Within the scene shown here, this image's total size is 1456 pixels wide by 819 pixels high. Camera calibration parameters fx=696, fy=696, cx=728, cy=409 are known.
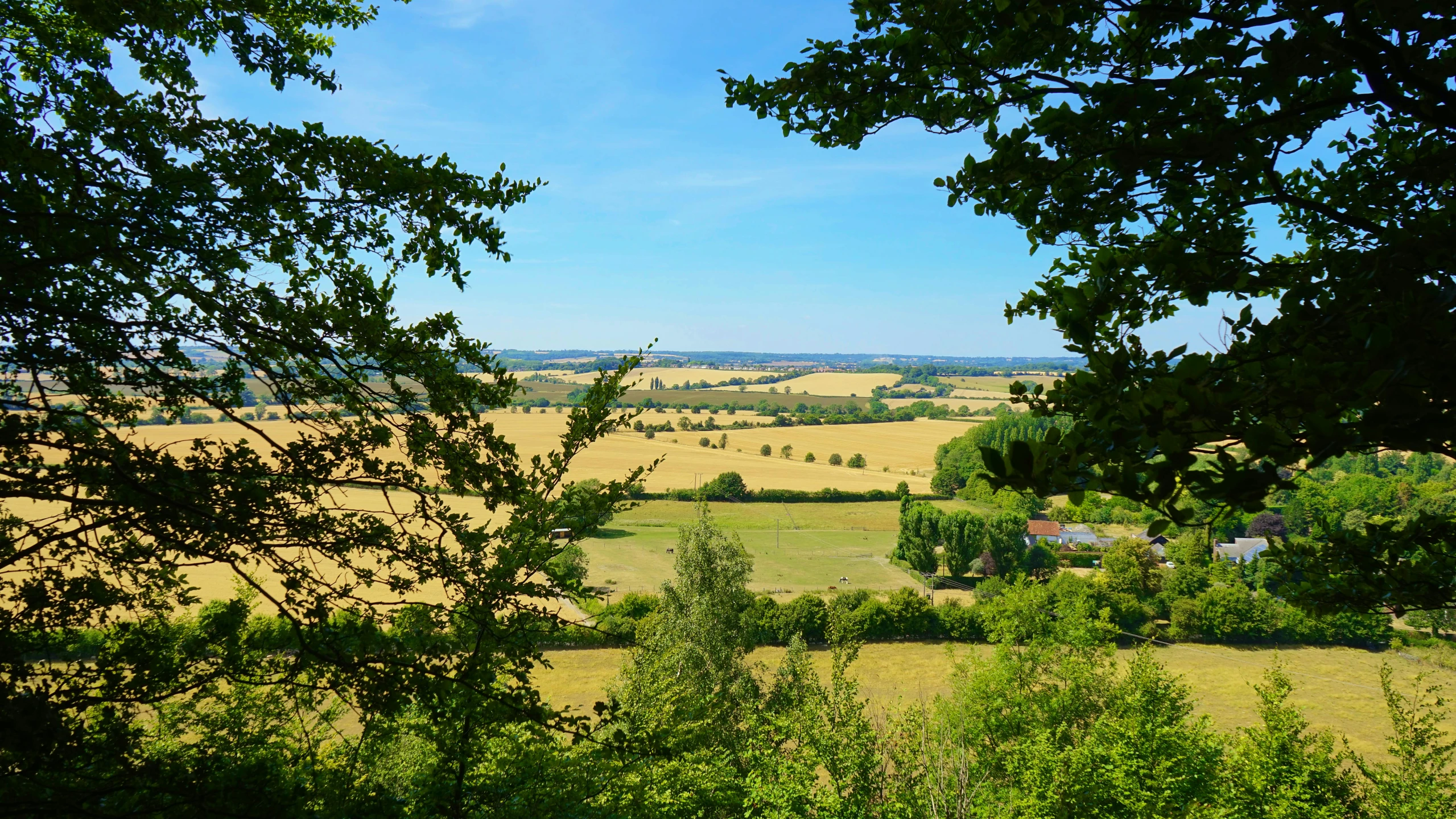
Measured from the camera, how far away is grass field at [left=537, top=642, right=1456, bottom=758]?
22344 mm

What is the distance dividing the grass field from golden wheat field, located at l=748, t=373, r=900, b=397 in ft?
338

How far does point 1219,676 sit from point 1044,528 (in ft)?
76.7

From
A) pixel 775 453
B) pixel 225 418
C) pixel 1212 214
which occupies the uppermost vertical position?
pixel 1212 214

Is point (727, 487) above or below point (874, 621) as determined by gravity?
above

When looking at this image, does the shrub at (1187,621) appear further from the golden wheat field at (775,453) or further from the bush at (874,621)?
the golden wheat field at (775,453)

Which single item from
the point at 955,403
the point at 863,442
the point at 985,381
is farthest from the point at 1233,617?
the point at 985,381

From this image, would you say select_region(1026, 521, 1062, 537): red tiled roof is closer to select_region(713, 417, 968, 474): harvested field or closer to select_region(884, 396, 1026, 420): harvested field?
select_region(713, 417, 968, 474): harvested field

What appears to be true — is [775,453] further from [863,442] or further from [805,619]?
[805,619]

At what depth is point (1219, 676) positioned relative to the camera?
88.7 ft

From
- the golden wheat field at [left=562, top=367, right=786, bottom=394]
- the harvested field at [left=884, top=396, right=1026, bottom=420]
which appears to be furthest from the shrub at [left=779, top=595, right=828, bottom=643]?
the golden wheat field at [left=562, top=367, right=786, bottom=394]

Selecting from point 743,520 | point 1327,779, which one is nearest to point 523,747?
point 1327,779

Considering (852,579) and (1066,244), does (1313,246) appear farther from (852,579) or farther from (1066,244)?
(852,579)

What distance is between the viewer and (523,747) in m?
7.30

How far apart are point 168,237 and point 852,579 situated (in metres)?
36.8
